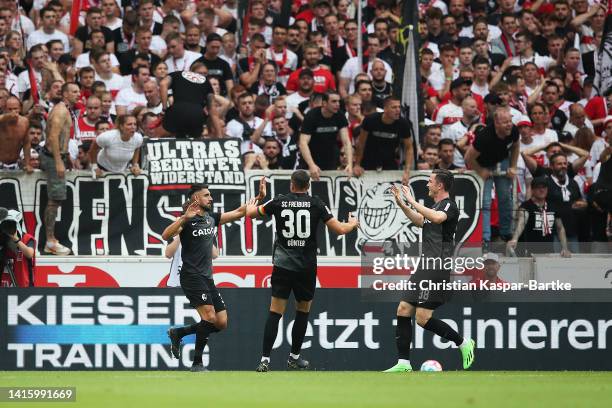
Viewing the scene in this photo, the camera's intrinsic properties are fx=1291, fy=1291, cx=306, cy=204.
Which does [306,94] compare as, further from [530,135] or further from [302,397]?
[302,397]

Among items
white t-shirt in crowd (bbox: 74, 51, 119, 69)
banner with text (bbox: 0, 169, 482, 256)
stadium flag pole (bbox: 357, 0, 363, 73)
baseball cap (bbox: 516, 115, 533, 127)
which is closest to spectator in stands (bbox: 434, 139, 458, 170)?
banner with text (bbox: 0, 169, 482, 256)

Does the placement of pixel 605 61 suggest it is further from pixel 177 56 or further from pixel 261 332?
pixel 261 332

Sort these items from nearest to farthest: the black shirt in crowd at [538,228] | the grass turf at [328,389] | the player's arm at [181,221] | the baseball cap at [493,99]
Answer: the grass turf at [328,389]
the player's arm at [181,221]
the black shirt in crowd at [538,228]
the baseball cap at [493,99]

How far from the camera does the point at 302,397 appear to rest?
425 inches

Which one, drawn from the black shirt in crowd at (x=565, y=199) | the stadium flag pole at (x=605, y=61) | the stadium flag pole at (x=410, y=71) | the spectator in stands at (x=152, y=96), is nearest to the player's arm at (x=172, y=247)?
the stadium flag pole at (x=410, y=71)

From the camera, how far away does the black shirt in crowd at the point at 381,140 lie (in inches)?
711

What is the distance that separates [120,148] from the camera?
59.4 ft

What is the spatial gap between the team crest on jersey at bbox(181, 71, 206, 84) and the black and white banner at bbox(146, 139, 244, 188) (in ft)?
3.23

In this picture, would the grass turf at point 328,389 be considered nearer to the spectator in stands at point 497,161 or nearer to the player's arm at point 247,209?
the player's arm at point 247,209

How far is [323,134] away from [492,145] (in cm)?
240

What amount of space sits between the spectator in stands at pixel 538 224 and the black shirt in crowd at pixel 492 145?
589mm

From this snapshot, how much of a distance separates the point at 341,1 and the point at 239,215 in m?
10.1

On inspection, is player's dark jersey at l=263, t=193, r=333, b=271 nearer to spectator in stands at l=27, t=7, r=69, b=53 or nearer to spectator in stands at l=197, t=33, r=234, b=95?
spectator in stands at l=197, t=33, r=234, b=95

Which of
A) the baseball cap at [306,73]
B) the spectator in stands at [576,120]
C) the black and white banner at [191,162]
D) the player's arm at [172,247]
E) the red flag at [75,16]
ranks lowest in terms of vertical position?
the player's arm at [172,247]
